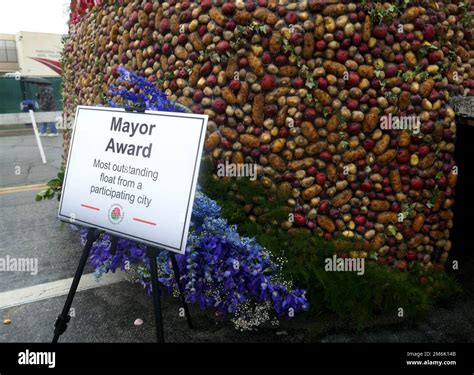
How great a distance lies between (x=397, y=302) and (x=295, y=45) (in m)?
2.49

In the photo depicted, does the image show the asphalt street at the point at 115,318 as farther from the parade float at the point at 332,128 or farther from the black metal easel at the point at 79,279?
the black metal easel at the point at 79,279

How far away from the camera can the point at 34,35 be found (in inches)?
974

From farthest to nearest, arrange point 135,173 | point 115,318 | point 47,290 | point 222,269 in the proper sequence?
point 47,290 < point 115,318 < point 222,269 < point 135,173

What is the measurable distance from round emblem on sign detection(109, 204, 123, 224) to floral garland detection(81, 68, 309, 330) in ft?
2.53

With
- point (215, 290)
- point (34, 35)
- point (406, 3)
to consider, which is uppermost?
point (34, 35)

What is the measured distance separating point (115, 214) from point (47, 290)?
1.98 metres

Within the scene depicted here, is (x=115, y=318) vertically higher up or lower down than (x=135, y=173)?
lower down

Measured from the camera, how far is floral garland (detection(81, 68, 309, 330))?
3645 millimetres

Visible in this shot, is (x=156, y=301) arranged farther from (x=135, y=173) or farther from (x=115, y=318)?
(x=115, y=318)

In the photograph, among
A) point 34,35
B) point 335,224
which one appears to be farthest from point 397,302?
point 34,35

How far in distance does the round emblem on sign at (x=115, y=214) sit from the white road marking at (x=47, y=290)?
1742 mm

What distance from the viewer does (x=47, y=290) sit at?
14.7 feet

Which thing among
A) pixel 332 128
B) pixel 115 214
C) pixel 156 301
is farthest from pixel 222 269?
pixel 332 128

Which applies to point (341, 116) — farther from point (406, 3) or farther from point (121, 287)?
point (121, 287)
